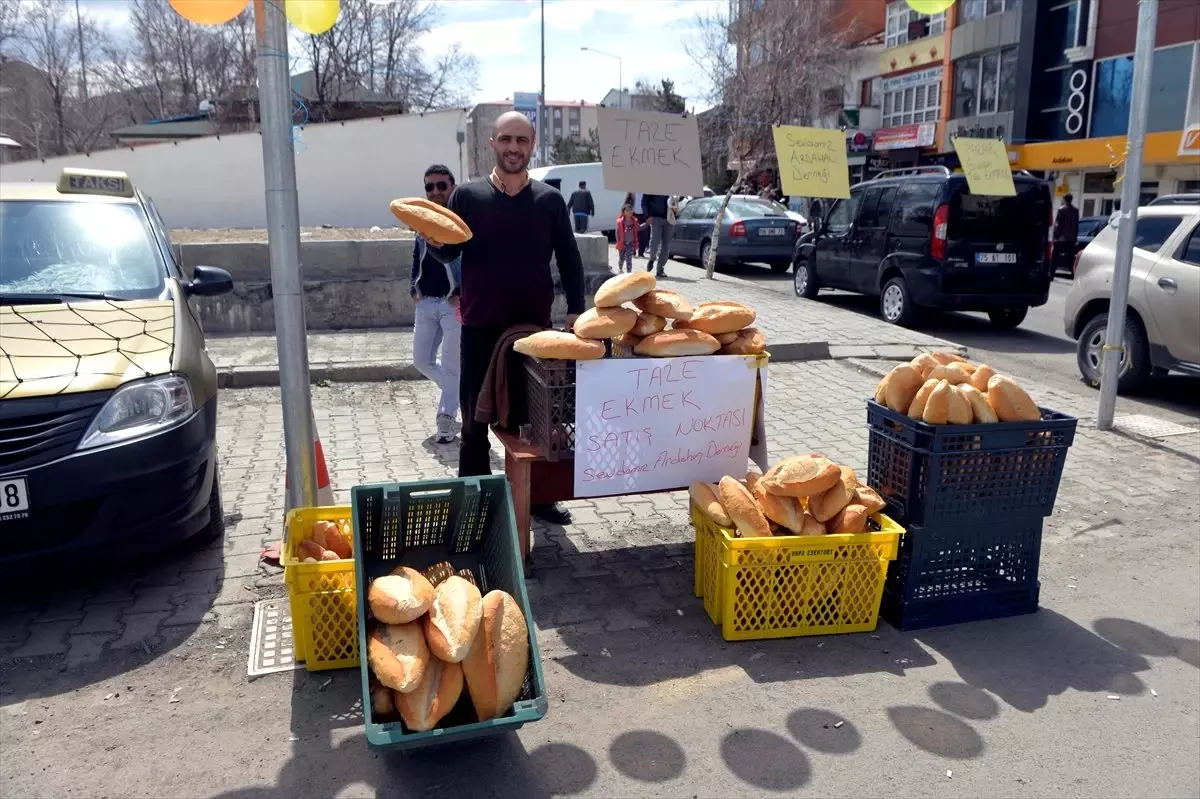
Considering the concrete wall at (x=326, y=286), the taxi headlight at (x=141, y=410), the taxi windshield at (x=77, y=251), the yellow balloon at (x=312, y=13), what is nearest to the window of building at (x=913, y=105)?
the concrete wall at (x=326, y=286)

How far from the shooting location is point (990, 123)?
32.4m

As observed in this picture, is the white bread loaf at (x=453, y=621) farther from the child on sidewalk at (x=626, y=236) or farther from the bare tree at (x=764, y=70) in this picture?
the bare tree at (x=764, y=70)

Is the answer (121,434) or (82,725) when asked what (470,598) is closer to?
(82,725)

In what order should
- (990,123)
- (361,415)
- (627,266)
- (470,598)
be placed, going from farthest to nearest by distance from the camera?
1. (990,123)
2. (627,266)
3. (361,415)
4. (470,598)

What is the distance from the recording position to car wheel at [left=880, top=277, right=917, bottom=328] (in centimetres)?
1170

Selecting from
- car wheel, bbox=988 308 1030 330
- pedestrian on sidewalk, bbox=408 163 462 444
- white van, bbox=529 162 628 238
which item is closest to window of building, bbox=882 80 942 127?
white van, bbox=529 162 628 238

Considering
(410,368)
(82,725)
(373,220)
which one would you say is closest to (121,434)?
(82,725)

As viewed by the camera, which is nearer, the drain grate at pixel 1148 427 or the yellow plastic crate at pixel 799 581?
the yellow plastic crate at pixel 799 581

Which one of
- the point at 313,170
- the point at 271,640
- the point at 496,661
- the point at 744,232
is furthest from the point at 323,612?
the point at 313,170

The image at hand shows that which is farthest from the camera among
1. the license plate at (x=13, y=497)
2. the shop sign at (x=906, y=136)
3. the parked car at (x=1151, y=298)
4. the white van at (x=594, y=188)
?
the shop sign at (x=906, y=136)

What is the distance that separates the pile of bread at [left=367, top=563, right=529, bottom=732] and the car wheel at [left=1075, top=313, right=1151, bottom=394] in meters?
6.75

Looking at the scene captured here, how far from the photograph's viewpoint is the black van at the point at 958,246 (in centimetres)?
A: 1105

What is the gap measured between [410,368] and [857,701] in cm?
596

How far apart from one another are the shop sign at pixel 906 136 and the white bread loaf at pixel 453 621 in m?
36.4
